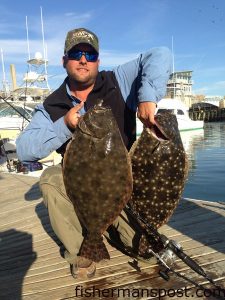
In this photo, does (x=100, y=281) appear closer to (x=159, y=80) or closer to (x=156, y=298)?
(x=156, y=298)

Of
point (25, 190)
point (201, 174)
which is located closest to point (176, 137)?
point (25, 190)

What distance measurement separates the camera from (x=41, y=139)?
3170mm

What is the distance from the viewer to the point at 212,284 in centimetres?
309

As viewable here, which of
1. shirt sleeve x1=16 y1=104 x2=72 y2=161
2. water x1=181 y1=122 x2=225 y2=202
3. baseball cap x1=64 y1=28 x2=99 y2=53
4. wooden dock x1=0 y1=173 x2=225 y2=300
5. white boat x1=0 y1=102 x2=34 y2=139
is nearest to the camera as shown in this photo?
shirt sleeve x1=16 y1=104 x2=72 y2=161

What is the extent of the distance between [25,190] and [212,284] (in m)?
5.70

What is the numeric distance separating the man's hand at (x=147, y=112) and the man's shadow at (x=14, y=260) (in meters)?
1.88

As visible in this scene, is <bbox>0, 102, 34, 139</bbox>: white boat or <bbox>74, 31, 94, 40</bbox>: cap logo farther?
<bbox>0, 102, 34, 139</bbox>: white boat

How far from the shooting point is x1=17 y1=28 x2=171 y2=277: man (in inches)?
126

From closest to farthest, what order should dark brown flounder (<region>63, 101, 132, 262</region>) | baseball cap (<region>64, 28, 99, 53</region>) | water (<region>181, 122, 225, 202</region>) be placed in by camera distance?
dark brown flounder (<region>63, 101, 132, 262</region>), baseball cap (<region>64, 28, 99, 53</region>), water (<region>181, 122, 225, 202</region>)

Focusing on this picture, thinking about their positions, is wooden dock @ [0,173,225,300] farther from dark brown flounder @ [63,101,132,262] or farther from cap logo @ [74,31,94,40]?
cap logo @ [74,31,94,40]

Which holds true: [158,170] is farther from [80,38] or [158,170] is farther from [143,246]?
[80,38]

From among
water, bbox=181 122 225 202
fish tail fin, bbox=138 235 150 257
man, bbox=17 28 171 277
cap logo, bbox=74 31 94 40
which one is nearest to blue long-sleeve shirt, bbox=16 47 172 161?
man, bbox=17 28 171 277

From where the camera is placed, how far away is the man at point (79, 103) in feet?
10.5

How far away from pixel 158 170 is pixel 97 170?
0.57 metres
